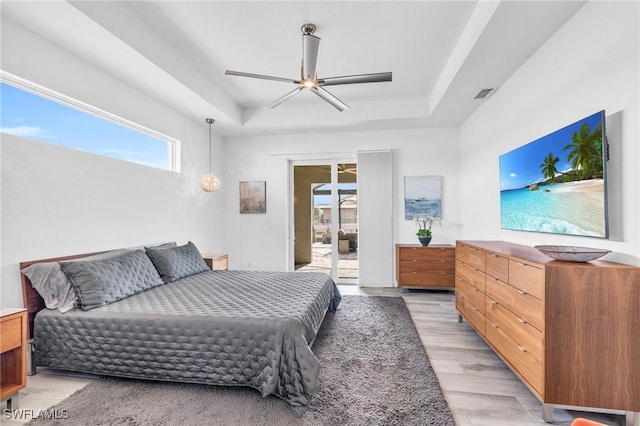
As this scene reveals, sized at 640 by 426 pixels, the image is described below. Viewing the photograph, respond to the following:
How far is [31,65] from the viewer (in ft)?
7.95

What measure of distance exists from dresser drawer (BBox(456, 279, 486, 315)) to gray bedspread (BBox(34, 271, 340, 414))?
1570mm

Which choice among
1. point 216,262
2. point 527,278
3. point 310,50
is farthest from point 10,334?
point 527,278

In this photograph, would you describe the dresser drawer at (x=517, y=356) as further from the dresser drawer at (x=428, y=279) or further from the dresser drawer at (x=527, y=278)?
the dresser drawer at (x=428, y=279)

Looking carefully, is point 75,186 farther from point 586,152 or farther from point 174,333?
point 586,152

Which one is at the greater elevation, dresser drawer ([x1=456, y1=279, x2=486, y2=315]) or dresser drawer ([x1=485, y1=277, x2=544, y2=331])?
dresser drawer ([x1=485, y1=277, x2=544, y2=331])

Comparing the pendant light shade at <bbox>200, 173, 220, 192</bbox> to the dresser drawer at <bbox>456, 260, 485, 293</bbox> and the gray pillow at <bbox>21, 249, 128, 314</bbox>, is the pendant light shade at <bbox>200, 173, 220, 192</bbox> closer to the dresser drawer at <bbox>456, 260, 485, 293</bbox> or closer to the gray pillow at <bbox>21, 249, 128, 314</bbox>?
the gray pillow at <bbox>21, 249, 128, 314</bbox>

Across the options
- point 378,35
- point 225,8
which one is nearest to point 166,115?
point 225,8

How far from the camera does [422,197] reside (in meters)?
5.11

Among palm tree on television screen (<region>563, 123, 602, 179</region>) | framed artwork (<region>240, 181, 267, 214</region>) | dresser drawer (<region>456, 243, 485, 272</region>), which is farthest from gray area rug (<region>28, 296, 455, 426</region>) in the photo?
framed artwork (<region>240, 181, 267, 214</region>)

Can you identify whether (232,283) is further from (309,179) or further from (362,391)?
(309,179)

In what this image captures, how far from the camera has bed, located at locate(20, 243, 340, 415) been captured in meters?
2.00

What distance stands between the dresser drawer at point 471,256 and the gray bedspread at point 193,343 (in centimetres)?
165

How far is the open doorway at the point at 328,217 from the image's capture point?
5.45 metres

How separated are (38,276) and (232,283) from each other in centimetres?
Result: 155
